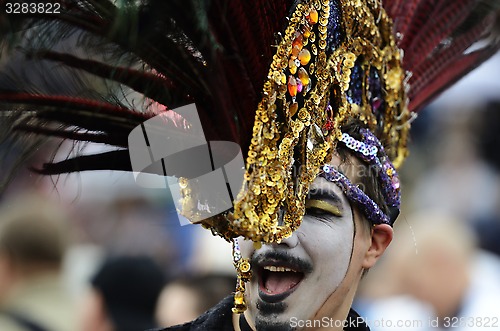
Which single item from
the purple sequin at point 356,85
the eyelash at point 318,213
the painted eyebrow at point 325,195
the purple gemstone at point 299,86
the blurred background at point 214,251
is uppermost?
the purple gemstone at point 299,86

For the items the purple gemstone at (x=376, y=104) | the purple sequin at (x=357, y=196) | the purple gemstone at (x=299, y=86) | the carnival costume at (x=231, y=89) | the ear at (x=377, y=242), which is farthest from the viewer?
the purple gemstone at (x=376, y=104)

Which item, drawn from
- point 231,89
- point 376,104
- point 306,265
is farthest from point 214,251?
point 231,89

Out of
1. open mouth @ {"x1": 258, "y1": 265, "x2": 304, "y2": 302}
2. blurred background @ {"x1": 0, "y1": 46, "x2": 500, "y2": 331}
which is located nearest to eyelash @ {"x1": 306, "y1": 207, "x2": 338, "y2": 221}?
open mouth @ {"x1": 258, "y1": 265, "x2": 304, "y2": 302}

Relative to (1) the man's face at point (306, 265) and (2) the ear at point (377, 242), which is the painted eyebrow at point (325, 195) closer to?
(1) the man's face at point (306, 265)

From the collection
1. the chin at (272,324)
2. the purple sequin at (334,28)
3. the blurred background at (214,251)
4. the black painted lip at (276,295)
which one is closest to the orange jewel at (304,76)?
the purple sequin at (334,28)

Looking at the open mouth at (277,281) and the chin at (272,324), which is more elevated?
the open mouth at (277,281)

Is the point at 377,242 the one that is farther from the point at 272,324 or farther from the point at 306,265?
the point at 272,324

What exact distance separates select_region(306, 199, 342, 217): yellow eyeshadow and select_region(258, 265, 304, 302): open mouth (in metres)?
0.17

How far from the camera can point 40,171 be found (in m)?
1.93

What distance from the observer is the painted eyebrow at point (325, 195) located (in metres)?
2.03

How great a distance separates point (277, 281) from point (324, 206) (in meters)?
0.22

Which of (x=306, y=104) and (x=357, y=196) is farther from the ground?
(x=306, y=104)

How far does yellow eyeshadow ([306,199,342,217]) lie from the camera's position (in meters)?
2.03

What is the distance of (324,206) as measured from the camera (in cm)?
204
